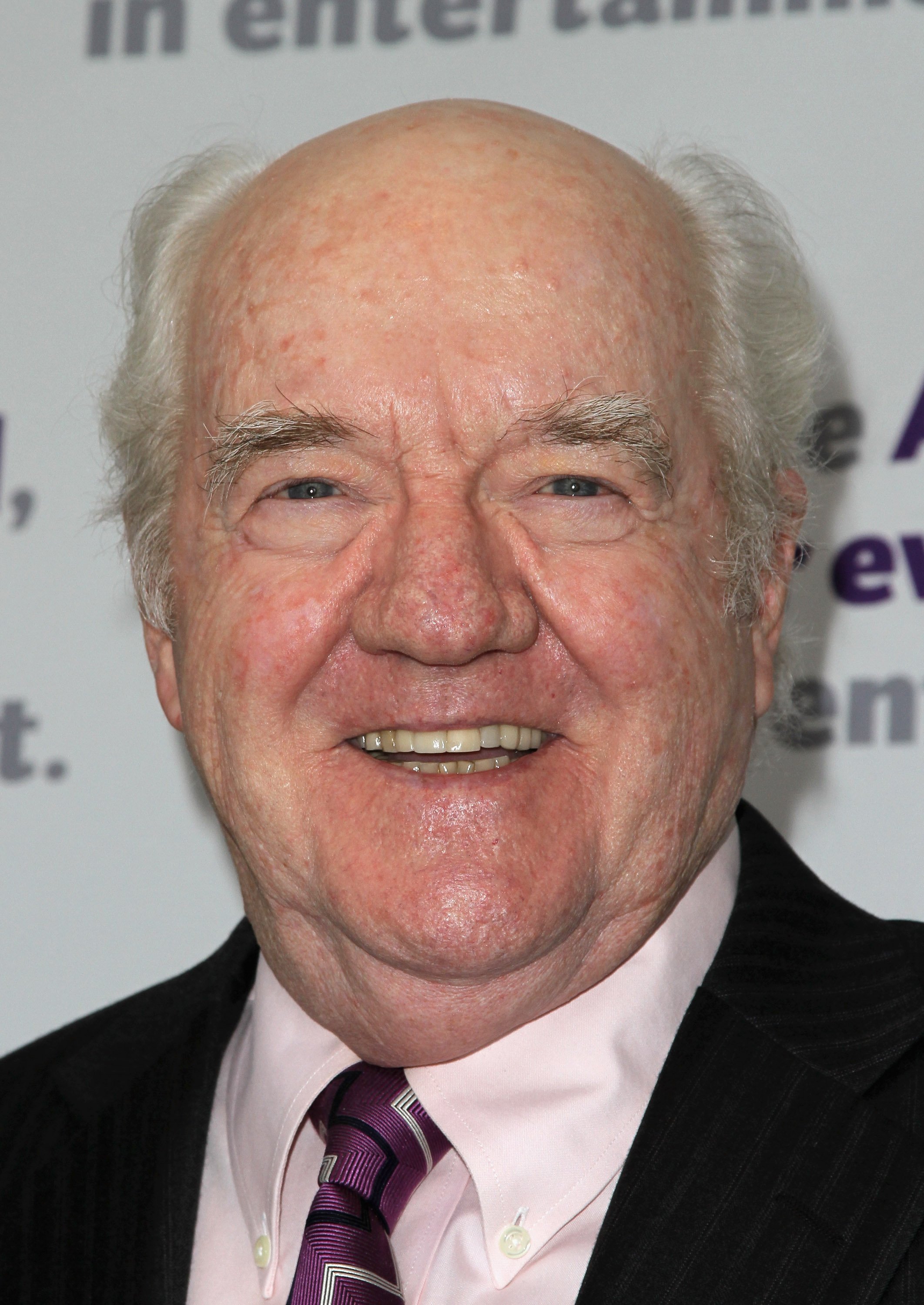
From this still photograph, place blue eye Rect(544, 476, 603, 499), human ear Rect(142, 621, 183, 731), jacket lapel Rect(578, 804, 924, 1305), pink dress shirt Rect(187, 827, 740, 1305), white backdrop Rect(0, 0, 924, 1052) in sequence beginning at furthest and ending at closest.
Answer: white backdrop Rect(0, 0, 924, 1052) → human ear Rect(142, 621, 183, 731) → blue eye Rect(544, 476, 603, 499) → pink dress shirt Rect(187, 827, 740, 1305) → jacket lapel Rect(578, 804, 924, 1305)

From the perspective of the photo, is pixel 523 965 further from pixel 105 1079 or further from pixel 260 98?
pixel 260 98

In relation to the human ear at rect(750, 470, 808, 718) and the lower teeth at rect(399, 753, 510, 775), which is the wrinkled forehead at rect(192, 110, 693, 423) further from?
the lower teeth at rect(399, 753, 510, 775)

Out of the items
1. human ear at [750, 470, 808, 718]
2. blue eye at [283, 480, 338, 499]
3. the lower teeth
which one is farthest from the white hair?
the lower teeth

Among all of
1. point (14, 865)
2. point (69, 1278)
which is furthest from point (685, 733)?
point (14, 865)

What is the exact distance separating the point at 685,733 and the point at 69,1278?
0.92m

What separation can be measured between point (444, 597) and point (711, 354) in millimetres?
507

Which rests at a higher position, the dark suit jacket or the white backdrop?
the white backdrop

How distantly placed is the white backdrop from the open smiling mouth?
2.29 feet

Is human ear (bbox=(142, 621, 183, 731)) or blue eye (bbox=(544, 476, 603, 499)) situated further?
human ear (bbox=(142, 621, 183, 731))

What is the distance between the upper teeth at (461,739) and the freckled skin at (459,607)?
19 mm

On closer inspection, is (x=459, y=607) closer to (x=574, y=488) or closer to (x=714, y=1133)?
(x=574, y=488)

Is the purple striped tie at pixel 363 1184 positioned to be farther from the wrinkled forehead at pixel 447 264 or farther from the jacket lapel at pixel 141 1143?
the wrinkled forehead at pixel 447 264

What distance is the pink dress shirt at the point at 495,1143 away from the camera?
171 cm

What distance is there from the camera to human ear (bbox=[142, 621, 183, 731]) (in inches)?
81.7
